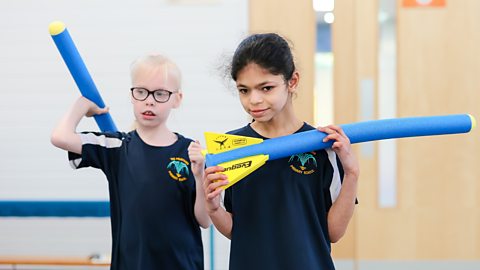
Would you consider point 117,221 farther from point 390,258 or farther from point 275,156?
point 390,258

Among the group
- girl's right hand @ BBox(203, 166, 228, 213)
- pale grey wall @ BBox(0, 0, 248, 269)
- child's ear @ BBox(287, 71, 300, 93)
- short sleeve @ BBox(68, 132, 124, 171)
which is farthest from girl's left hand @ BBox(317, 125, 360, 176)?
Result: pale grey wall @ BBox(0, 0, 248, 269)

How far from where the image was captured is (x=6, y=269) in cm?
371

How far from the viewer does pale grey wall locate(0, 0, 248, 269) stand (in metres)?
3.61

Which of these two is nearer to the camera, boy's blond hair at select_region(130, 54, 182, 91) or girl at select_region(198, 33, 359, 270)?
girl at select_region(198, 33, 359, 270)

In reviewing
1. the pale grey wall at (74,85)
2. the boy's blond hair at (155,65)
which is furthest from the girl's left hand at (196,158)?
the pale grey wall at (74,85)

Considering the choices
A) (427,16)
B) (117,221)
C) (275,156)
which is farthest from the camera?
(427,16)

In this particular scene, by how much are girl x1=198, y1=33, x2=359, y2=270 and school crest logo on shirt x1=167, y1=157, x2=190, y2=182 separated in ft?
0.79

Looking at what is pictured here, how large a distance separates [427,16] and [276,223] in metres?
2.36

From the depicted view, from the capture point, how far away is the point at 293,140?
1.53 meters

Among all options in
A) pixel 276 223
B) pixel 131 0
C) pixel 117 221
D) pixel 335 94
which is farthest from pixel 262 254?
pixel 131 0

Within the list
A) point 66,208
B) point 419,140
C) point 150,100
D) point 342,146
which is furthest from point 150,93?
point 419,140

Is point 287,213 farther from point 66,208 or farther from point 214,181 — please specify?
point 66,208

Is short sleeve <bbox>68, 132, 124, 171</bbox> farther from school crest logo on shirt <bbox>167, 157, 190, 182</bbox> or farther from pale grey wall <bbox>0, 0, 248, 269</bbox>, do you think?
pale grey wall <bbox>0, 0, 248, 269</bbox>

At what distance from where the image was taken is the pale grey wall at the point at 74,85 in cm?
361
